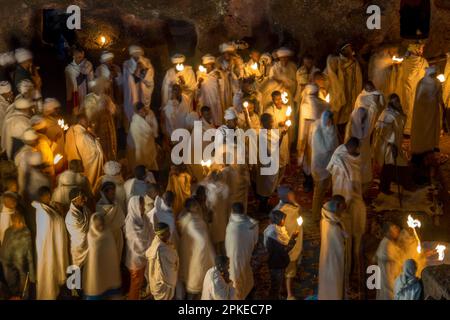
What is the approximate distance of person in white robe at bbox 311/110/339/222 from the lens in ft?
39.1

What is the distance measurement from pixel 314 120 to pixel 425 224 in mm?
2156

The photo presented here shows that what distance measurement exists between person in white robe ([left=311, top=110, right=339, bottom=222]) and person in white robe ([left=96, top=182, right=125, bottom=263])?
3.03 m

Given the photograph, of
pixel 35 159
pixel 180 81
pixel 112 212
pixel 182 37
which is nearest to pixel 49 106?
pixel 35 159

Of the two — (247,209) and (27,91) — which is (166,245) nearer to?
(247,209)

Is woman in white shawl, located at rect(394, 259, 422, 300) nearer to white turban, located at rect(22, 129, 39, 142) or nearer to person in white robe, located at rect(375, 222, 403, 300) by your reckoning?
person in white robe, located at rect(375, 222, 403, 300)

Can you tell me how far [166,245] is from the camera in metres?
9.30

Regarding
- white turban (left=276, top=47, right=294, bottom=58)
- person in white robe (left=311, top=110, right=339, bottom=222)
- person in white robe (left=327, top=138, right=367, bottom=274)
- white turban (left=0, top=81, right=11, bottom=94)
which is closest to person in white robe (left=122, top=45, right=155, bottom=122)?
white turban (left=276, top=47, right=294, bottom=58)

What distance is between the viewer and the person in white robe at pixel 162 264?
927 cm

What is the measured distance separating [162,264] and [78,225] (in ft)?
3.42

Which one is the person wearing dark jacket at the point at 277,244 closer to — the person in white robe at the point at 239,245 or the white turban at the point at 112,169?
the person in white robe at the point at 239,245

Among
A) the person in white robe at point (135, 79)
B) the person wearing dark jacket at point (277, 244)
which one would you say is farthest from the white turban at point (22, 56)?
the person wearing dark jacket at point (277, 244)

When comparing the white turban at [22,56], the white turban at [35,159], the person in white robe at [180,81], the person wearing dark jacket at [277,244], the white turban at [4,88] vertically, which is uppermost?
the white turban at [22,56]

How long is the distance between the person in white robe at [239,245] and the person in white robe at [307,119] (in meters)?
3.23

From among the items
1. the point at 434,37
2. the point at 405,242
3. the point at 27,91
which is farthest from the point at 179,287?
the point at 434,37
